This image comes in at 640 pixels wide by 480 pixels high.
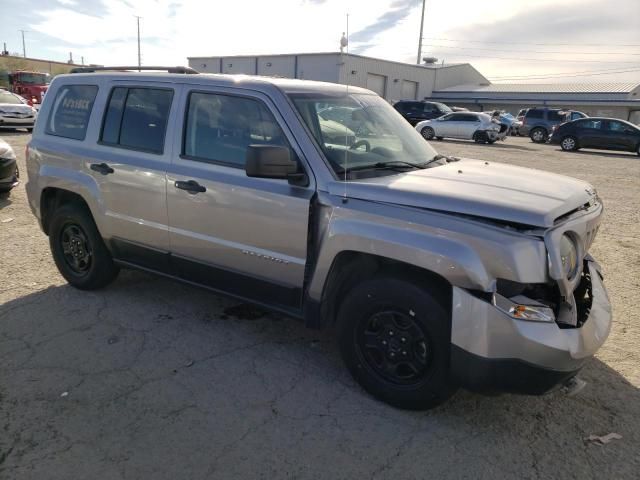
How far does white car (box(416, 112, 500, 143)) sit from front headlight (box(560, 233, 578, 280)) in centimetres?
2297

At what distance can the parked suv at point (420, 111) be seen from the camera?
29469 millimetres

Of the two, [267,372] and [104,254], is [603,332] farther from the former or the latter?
[104,254]

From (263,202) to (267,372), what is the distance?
1.16 metres

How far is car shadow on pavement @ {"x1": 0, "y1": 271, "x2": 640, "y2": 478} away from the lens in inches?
104

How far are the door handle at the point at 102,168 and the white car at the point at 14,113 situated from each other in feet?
53.7

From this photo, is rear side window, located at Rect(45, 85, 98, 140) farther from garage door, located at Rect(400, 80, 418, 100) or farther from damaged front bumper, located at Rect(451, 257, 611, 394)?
garage door, located at Rect(400, 80, 418, 100)

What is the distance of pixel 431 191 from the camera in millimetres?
2900

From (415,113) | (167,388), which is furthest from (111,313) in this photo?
(415,113)

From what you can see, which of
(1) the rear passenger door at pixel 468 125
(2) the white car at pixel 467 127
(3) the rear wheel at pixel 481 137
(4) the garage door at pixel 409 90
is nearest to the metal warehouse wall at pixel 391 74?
(4) the garage door at pixel 409 90

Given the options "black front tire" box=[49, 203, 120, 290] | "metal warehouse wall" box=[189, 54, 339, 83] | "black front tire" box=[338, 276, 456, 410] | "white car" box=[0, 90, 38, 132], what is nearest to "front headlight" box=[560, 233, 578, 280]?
"black front tire" box=[338, 276, 456, 410]

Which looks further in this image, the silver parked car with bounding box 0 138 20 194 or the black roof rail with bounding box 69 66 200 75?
the silver parked car with bounding box 0 138 20 194

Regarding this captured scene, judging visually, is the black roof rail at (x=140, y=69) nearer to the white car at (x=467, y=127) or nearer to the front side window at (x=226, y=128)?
the front side window at (x=226, y=128)

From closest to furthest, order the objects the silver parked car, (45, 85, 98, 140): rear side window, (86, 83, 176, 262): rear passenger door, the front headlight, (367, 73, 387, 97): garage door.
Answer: the front headlight, (86, 83, 176, 262): rear passenger door, (45, 85, 98, 140): rear side window, the silver parked car, (367, 73, 387, 97): garage door

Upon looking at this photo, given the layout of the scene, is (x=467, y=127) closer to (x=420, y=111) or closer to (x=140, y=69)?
(x=420, y=111)
